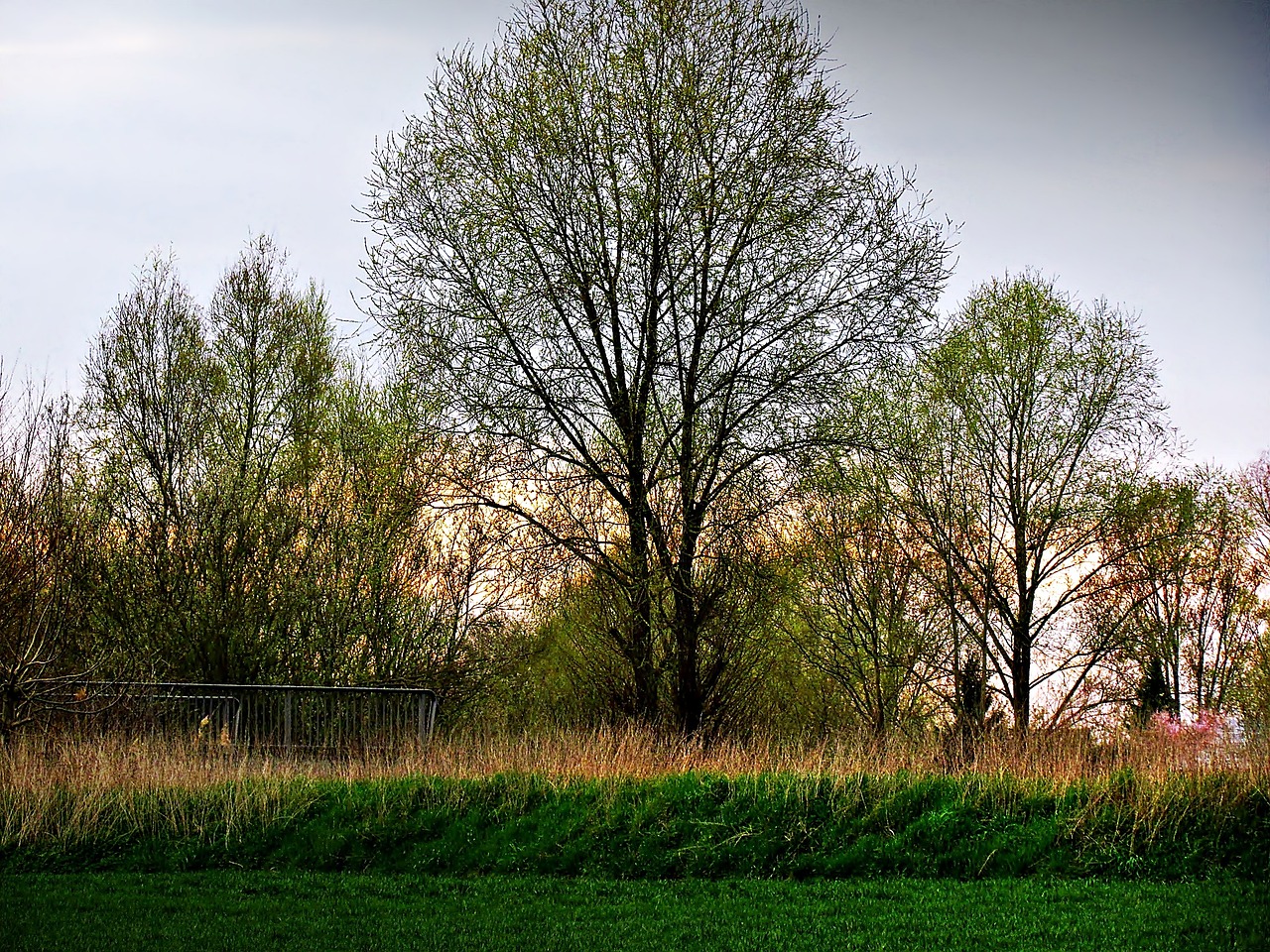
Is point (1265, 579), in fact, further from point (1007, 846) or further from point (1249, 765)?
point (1007, 846)

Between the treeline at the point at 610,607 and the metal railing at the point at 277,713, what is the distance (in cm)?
277

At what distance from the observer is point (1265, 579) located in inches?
1003

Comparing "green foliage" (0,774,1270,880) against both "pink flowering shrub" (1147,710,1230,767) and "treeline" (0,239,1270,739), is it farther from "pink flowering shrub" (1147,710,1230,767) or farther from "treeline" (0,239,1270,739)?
"treeline" (0,239,1270,739)

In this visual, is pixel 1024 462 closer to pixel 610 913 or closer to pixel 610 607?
pixel 610 607

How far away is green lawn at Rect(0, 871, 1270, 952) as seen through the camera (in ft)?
26.8

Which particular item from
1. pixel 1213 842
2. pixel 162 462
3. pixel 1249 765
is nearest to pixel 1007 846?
pixel 1213 842

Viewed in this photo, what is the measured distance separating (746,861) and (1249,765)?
17.2 ft

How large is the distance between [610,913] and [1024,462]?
19105 millimetres

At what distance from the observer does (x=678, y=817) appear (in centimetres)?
1127

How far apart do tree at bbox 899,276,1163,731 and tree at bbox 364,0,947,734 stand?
851cm

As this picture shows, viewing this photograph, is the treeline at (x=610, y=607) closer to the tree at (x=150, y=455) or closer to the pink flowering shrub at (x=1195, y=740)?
the tree at (x=150, y=455)

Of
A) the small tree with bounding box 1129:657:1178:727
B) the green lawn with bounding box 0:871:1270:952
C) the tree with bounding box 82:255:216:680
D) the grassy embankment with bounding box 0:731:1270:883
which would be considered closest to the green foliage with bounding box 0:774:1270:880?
the grassy embankment with bounding box 0:731:1270:883

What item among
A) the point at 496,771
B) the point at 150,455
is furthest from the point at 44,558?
the point at 496,771

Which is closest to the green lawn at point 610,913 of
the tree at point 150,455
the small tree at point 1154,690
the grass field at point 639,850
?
the grass field at point 639,850
